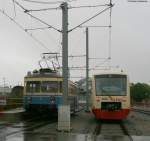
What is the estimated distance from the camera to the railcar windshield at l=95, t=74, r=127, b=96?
31641 millimetres

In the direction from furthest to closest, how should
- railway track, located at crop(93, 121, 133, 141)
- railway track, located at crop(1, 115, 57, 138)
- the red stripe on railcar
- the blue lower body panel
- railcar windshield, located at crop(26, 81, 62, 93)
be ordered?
railcar windshield, located at crop(26, 81, 62, 93)
the blue lower body panel
the red stripe on railcar
railway track, located at crop(1, 115, 57, 138)
railway track, located at crop(93, 121, 133, 141)

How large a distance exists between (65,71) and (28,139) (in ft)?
18.2

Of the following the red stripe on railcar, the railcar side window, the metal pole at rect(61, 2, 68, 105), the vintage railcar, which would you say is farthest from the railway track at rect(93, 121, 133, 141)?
the railcar side window

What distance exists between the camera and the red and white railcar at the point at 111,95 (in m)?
31.1

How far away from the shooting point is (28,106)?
33156mm

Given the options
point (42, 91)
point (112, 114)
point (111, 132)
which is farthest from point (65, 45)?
point (42, 91)

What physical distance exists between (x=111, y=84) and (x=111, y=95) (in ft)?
2.63

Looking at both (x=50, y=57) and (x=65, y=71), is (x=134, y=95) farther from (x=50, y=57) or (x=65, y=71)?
(x=65, y=71)

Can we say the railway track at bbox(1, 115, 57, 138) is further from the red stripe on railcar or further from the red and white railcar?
the red and white railcar

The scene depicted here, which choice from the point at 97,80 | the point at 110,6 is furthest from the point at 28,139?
the point at 97,80

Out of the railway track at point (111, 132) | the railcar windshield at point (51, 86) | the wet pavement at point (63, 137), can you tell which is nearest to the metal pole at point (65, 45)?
the railway track at point (111, 132)

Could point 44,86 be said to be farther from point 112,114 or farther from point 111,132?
point 111,132

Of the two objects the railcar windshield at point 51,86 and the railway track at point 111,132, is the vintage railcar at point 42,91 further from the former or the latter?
the railway track at point 111,132

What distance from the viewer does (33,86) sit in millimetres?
33656
